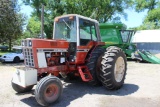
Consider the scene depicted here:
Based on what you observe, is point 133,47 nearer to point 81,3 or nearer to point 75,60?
point 81,3

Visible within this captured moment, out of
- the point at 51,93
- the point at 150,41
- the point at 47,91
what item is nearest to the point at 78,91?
the point at 51,93

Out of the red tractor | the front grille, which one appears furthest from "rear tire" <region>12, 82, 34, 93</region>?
the front grille

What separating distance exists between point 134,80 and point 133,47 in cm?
944

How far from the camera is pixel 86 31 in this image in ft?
21.1

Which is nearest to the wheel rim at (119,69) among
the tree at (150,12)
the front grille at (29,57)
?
the front grille at (29,57)

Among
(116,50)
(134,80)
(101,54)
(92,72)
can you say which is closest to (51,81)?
(92,72)

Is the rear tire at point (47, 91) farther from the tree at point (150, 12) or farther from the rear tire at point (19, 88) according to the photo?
the tree at point (150, 12)

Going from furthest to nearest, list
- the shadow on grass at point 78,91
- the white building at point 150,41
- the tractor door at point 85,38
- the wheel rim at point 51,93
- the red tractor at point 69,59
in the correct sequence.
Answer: the white building at point 150,41 < the tractor door at point 85,38 < the shadow on grass at point 78,91 < the red tractor at point 69,59 < the wheel rim at point 51,93

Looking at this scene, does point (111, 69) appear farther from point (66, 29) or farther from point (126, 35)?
point (126, 35)

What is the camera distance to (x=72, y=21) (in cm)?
609

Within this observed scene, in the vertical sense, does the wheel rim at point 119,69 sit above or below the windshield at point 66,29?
below

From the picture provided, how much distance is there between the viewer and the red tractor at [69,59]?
5027 millimetres

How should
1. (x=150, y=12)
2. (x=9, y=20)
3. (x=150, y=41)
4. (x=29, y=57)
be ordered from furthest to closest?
(x=150, y=12) → (x=150, y=41) → (x=9, y=20) → (x=29, y=57)

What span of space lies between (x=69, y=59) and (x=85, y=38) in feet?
2.84
